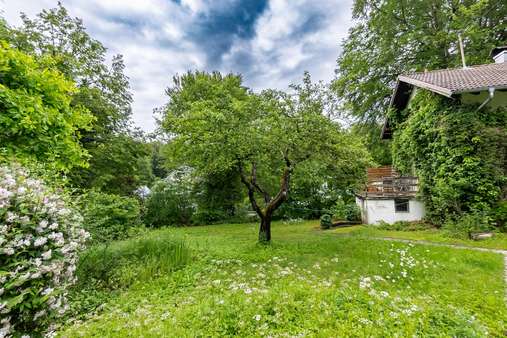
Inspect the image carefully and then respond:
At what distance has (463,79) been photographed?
782cm

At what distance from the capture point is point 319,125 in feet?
19.3

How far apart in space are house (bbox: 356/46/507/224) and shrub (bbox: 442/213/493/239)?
2326 mm

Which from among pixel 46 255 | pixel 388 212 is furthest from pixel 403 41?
pixel 46 255

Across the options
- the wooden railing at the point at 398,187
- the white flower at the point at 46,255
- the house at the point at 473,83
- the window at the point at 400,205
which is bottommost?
the window at the point at 400,205

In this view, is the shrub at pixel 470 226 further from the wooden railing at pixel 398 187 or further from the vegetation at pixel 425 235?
the wooden railing at pixel 398 187

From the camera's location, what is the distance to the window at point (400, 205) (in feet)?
30.1

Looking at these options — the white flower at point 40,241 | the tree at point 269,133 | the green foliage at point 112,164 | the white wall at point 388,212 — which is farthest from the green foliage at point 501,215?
the green foliage at point 112,164

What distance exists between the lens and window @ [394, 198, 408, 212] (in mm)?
9177

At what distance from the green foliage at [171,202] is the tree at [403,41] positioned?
35.3ft

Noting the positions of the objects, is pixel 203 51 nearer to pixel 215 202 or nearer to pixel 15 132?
pixel 215 202

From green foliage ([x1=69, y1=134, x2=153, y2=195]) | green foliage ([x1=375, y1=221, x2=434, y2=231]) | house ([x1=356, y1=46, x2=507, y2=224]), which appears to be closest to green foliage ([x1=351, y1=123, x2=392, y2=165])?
house ([x1=356, y1=46, x2=507, y2=224])

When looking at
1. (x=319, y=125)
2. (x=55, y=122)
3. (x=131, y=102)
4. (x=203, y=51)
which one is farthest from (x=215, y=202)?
(x=55, y=122)

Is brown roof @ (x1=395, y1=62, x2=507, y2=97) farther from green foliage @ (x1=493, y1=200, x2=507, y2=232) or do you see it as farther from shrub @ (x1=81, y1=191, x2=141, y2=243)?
shrub @ (x1=81, y1=191, x2=141, y2=243)

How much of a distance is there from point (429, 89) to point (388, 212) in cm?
503
